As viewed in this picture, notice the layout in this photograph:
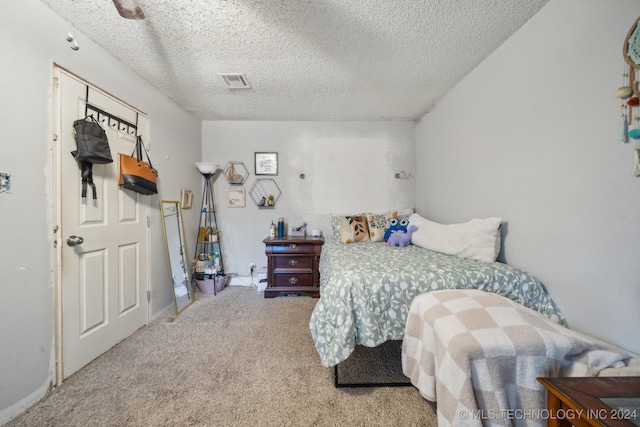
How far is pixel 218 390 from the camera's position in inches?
53.4

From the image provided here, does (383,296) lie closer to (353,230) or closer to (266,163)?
(353,230)

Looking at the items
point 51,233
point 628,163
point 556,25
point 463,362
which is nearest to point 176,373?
point 51,233

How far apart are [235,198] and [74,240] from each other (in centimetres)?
184

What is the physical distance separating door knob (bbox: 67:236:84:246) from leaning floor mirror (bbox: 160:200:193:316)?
81cm

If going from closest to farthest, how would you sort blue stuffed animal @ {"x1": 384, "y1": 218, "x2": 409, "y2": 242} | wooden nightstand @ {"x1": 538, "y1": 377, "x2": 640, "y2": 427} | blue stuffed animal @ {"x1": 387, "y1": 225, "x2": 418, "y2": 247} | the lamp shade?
wooden nightstand @ {"x1": 538, "y1": 377, "x2": 640, "y2": 427}, blue stuffed animal @ {"x1": 387, "y1": 225, "x2": 418, "y2": 247}, blue stuffed animal @ {"x1": 384, "y1": 218, "x2": 409, "y2": 242}, the lamp shade

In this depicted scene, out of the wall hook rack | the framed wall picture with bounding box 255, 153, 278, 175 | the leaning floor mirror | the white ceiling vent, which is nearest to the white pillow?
the framed wall picture with bounding box 255, 153, 278, 175

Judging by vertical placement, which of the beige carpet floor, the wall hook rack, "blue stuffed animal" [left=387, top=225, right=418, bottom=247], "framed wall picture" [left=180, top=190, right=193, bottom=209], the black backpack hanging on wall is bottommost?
the beige carpet floor

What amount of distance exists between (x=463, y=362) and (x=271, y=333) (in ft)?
4.97

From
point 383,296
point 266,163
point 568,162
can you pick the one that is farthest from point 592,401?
point 266,163

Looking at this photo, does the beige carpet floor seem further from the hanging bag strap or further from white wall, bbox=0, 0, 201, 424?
the hanging bag strap

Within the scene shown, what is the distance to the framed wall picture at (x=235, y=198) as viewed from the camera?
3.24m

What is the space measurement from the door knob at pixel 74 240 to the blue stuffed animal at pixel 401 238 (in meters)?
2.56

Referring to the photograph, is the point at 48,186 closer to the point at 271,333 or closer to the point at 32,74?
the point at 32,74

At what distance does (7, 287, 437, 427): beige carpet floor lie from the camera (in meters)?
1.18
